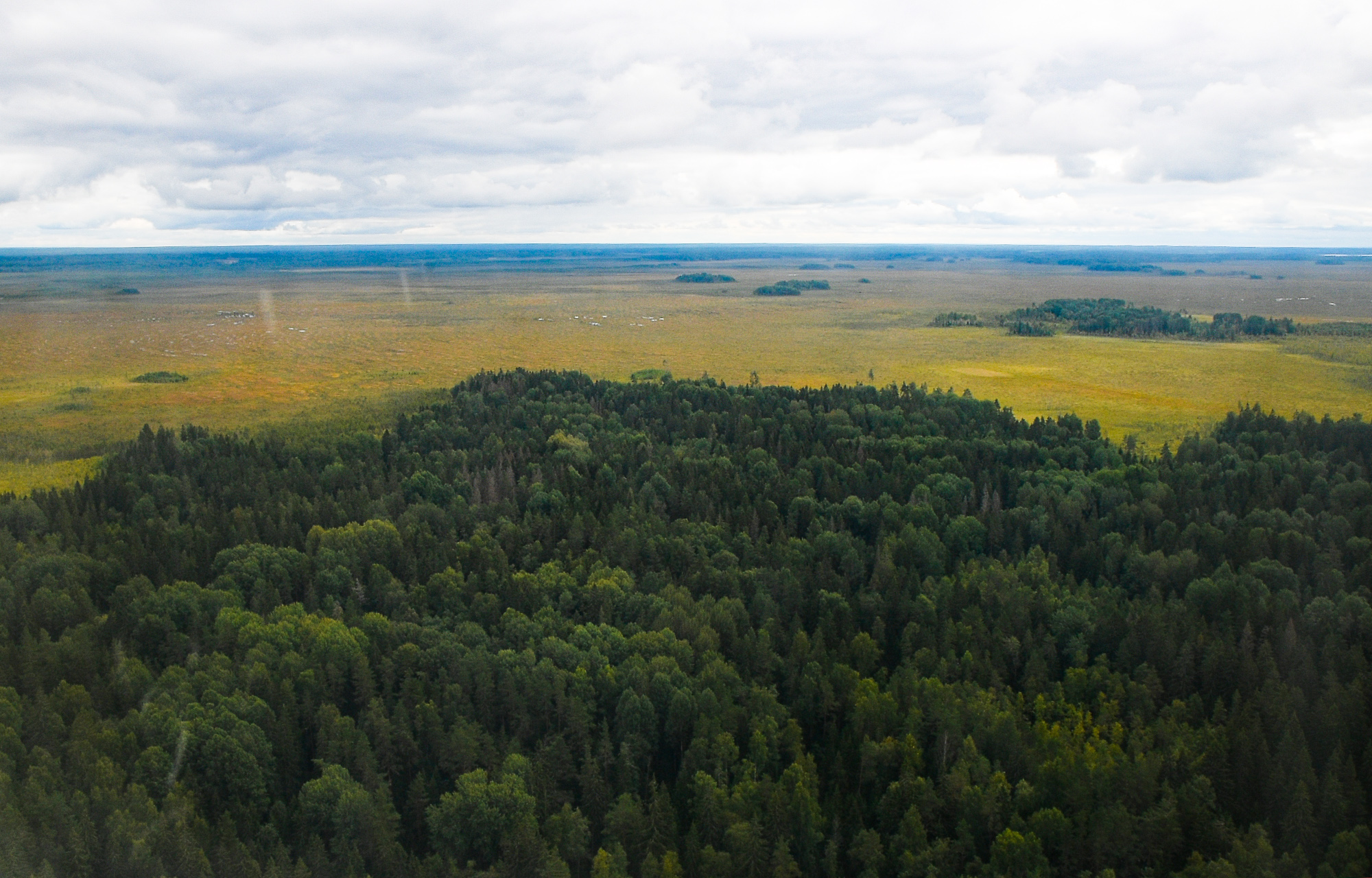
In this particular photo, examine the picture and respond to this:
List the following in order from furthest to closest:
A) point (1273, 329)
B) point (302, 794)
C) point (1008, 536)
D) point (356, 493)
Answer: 1. point (1273, 329)
2. point (356, 493)
3. point (1008, 536)
4. point (302, 794)

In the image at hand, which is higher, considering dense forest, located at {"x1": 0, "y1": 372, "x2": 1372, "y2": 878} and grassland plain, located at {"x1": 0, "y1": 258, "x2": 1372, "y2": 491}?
grassland plain, located at {"x1": 0, "y1": 258, "x2": 1372, "y2": 491}

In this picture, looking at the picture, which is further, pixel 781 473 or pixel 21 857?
pixel 781 473

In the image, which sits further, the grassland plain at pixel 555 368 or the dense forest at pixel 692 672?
the grassland plain at pixel 555 368

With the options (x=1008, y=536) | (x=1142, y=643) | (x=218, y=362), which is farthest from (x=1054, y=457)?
(x=218, y=362)

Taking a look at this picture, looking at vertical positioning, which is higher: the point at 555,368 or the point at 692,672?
the point at 555,368

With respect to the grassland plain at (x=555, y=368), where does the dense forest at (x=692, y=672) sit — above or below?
below

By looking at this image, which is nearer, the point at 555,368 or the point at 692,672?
the point at 692,672

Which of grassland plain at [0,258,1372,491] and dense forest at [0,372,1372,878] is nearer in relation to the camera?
dense forest at [0,372,1372,878]

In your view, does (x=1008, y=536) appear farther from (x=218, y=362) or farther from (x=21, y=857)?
(x=218, y=362)
